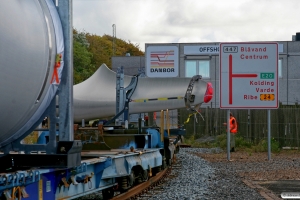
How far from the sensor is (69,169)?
708cm

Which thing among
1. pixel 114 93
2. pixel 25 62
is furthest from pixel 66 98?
pixel 114 93

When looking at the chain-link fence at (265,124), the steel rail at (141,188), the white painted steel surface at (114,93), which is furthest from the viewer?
the chain-link fence at (265,124)

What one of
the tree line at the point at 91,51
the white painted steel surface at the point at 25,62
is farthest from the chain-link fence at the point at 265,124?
the tree line at the point at 91,51

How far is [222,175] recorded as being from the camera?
15.1 meters

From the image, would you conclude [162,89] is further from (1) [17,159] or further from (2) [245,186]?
(1) [17,159]

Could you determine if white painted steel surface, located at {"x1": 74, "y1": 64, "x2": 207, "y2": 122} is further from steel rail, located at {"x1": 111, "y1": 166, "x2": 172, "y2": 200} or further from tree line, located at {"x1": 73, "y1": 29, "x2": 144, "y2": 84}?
tree line, located at {"x1": 73, "y1": 29, "x2": 144, "y2": 84}

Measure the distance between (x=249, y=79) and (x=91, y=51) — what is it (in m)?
64.7

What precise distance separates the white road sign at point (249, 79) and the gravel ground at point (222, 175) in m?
1.90

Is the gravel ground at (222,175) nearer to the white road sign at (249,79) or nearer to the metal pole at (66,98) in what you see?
the white road sign at (249,79)

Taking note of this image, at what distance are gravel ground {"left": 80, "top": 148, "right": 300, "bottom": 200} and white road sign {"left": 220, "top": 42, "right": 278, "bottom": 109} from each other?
190cm

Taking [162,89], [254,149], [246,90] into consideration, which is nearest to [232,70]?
[246,90]

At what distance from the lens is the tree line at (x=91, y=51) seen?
6744 centimetres

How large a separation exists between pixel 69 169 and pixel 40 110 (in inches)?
31.8

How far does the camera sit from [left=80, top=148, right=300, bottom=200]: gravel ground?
11.5 metres
